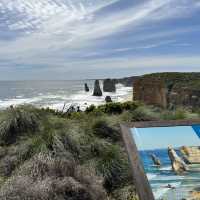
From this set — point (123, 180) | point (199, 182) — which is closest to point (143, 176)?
point (199, 182)

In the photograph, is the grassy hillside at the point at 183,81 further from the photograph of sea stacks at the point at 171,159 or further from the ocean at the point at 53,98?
the photograph of sea stacks at the point at 171,159

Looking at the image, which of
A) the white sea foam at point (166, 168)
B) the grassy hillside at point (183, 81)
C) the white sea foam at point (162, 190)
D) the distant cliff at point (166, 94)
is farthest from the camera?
the grassy hillside at point (183, 81)

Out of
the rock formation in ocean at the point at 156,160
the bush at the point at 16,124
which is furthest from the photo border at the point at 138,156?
the bush at the point at 16,124

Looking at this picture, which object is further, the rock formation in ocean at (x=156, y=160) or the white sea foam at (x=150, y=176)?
the rock formation in ocean at (x=156, y=160)

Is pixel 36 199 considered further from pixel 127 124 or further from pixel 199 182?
pixel 199 182

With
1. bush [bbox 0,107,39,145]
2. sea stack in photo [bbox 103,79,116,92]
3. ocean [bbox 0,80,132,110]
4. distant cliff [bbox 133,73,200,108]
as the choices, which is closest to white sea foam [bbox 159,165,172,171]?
bush [bbox 0,107,39,145]

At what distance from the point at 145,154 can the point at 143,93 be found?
1811 centimetres

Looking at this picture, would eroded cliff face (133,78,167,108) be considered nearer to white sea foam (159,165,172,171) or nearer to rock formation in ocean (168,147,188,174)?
rock formation in ocean (168,147,188,174)

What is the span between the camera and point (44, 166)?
416 cm

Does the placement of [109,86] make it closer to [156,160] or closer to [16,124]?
[16,124]

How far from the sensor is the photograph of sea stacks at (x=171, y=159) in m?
2.93

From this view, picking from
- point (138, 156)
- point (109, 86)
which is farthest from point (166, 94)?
point (109, 86)

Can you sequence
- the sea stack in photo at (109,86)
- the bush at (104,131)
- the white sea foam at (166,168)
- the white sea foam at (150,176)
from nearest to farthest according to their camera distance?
the white sea foam at (150,176) < the white sea foam at (166,168) < the bush at (104,131) < the sea stack in photo at (109,86)

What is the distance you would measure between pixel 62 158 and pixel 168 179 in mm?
1987
